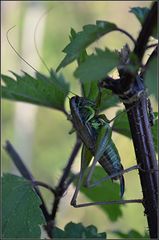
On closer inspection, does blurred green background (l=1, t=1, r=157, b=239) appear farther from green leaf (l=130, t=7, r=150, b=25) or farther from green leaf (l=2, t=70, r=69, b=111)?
green leaf (l=130, t=7, r=150, b=25)

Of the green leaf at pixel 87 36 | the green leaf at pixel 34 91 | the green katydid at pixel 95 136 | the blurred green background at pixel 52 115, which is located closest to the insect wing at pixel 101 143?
the green katydid at pixel 95 136

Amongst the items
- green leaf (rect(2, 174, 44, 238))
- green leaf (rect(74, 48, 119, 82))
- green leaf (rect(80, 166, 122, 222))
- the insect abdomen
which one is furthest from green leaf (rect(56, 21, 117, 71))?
green leaf (rect(80, 166, 122, 222))

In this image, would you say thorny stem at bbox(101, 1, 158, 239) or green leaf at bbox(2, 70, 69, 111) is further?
green leaf at bbox(2, 70, 69, 111)

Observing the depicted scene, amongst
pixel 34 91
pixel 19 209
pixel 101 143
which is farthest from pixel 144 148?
pixel 34 91

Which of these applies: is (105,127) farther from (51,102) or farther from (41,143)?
(41,143)

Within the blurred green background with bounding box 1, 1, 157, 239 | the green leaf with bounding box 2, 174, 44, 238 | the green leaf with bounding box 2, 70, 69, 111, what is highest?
the blurred green background with bounding box 1, 1, 157, 239

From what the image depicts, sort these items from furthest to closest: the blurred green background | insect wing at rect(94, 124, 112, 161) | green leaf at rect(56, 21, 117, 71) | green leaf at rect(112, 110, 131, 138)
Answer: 1. the blurred green background
2. green leaf at rect(112, 110, 131, 138)
3. insect wing at rect(94, 124, 112, 161)
4. green leaf at rect(56, 21, 117, 71)

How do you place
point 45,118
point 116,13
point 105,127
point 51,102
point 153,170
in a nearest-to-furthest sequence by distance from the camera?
point 153,170 → point 105,127 → point 51,102 → point 45,118 → point 116,13

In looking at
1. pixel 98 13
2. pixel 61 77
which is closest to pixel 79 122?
pixel 61 77
